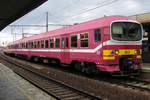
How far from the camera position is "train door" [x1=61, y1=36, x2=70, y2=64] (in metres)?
19.1

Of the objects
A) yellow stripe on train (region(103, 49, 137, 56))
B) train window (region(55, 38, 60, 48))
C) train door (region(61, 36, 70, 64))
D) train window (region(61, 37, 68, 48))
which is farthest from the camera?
train window (region(55, 38, 60, 48))

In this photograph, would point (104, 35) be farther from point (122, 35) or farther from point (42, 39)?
point (42, 39)

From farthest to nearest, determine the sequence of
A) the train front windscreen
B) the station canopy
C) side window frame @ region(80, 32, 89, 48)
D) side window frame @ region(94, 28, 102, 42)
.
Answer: side window frame @ region(80, 32, 89, 48), side window frame @ region(94, 28, 102, 42), the train front windscreen, the station canopy

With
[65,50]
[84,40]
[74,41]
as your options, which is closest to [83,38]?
[84,40]

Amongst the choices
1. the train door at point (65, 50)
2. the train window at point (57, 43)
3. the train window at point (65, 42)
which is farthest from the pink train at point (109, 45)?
the train window at point (57, 43)

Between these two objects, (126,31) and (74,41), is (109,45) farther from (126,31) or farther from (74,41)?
(74,41)

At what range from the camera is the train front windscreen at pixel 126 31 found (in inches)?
585

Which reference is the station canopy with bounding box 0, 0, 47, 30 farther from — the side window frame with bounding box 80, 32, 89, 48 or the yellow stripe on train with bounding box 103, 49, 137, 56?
the side window frame with bounding box 80, 32, 89, 48

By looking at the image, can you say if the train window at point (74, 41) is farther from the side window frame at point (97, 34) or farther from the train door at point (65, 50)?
the side window frame at point (97, 34)

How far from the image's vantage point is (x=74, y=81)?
15.6 metres

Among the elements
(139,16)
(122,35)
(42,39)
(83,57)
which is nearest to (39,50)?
(42,39)

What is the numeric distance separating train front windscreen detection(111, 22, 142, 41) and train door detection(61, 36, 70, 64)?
4.86 meters

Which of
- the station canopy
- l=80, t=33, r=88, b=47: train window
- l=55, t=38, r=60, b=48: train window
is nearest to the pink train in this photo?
l=80, t=33, r=88, b=47: train window

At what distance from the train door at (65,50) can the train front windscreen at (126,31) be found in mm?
4860
